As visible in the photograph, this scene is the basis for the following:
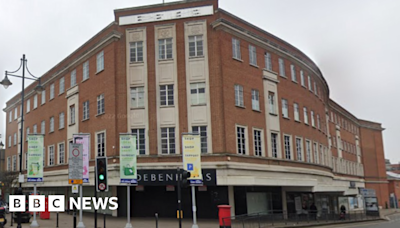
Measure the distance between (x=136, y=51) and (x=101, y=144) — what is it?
777 centimetres

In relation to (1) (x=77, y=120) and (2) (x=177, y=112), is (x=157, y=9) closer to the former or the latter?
(2) (x=177, y=112)

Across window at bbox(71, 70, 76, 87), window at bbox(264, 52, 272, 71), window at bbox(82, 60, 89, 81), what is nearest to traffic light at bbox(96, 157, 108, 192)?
window at bbox(82, 60, 89, 81)

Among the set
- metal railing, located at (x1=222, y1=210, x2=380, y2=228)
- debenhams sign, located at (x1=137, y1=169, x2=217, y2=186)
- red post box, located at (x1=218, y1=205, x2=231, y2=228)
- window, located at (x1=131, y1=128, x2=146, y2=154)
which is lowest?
metal railing, located at (x1=222, y1=210, x2=380, y2=228)

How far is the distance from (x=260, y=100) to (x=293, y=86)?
6.61 meters

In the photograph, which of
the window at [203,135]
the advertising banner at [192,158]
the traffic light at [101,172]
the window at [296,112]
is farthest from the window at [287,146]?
the traffic light at [101,172]

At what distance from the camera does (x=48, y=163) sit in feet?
146

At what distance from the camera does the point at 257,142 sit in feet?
112

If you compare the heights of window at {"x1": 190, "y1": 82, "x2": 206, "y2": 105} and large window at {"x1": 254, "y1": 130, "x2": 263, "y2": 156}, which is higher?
window at {"x1": 190, "y1": 82, "x2": 206, "y2": 105}

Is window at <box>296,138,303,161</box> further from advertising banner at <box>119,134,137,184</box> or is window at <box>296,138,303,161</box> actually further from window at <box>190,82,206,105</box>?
advertising banner at <box>119,134,137,184</box>

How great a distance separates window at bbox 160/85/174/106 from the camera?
32.4 meters

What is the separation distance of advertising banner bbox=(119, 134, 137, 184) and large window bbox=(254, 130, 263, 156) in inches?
441

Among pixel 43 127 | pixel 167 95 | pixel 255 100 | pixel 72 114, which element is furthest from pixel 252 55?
pixel 43 127

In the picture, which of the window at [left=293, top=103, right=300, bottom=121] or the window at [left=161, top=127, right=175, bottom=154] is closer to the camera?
the window at [left=161, top=127, right=175, bottom=154]

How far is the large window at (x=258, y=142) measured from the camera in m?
33.9
